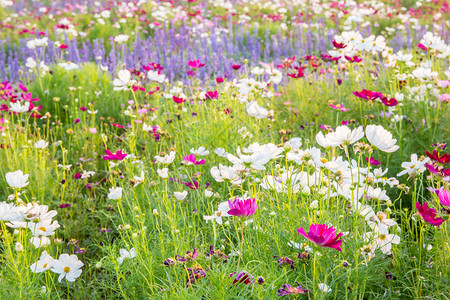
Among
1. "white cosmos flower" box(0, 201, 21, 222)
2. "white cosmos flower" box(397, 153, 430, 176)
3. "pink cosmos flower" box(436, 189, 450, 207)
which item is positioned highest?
"pink cosmos flower" box(436, 189, 450, 207)

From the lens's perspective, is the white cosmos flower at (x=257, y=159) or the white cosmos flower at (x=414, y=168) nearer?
the white cosmos flower at (x=257, y=159)

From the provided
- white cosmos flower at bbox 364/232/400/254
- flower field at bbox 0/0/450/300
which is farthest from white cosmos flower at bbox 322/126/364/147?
white cosmos flower at bbox 364/232/400/254

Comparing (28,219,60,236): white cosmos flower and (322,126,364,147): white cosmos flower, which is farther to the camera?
(28,219,60,236): white cosmos flower

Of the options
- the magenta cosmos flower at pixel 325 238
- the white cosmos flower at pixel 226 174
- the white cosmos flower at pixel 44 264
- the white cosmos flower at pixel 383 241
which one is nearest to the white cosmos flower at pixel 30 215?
the white cosmos flower at pixel 44 264

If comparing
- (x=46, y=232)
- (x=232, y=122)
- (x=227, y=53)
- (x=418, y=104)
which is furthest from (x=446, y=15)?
(x=46, y=232)

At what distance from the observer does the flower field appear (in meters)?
1.58

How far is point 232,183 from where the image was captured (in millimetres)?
1752

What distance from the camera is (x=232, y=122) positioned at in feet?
9.41

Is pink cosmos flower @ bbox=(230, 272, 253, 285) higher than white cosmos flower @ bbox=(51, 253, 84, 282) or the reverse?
higher

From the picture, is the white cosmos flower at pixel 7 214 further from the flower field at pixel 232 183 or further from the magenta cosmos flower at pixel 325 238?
the magenta cosmos flower at pixel 325 238

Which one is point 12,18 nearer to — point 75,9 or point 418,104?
point 75,9

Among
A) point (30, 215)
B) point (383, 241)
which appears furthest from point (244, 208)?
point (30, 215)

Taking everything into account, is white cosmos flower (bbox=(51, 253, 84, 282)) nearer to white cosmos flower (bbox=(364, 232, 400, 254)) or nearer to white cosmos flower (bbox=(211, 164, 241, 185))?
white cosmos flower (bbox=(211, 164, 241, 185))

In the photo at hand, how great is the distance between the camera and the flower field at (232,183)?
1.58 meters
